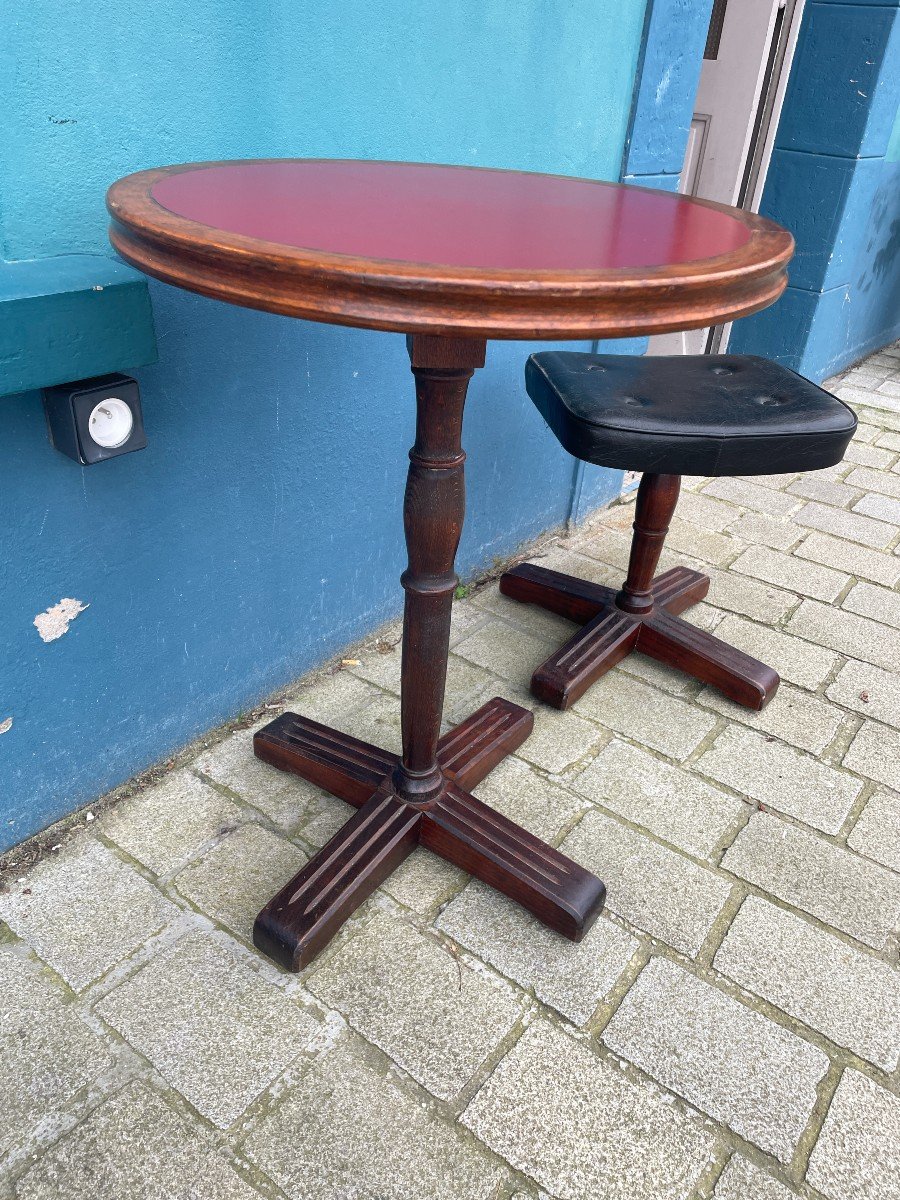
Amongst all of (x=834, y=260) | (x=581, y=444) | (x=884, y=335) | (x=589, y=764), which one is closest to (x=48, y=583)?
(x=581, y=444)

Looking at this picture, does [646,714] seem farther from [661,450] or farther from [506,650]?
[661,450]

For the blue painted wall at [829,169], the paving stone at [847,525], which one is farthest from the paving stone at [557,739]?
the blue painted wall at [829,169]

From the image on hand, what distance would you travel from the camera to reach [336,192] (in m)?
1.33

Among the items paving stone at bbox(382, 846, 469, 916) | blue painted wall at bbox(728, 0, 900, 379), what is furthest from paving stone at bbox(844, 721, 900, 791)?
blue painted wall at bbox(728, 0, 900, 379)

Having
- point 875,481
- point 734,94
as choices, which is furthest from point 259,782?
point 734,94

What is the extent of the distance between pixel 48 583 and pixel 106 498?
0.18 meters

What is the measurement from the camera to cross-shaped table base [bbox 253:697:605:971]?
58.5 inches

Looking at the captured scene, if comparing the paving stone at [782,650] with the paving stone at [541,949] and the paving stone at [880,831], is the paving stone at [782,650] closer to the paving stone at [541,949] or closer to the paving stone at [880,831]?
the paving stone at [880,831]

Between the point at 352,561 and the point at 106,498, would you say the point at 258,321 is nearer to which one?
the point at 106,498

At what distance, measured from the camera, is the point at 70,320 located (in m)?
1.31

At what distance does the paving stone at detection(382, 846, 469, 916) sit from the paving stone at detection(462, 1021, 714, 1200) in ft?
1.06

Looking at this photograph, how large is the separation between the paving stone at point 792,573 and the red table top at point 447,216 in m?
1.54

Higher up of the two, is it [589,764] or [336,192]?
[336,192]

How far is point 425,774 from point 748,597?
1.44m
